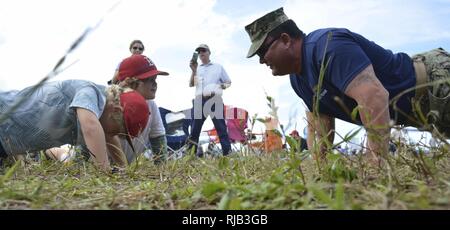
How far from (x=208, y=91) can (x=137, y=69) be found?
2500 mm

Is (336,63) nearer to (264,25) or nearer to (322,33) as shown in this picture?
(322,33)

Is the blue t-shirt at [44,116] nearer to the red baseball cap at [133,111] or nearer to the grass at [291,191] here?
the red baseball cap at [133,111]

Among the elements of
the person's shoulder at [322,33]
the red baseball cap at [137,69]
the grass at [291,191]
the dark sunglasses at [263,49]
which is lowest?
the grass at [291,191]

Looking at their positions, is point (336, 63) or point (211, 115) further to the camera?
point (211, 115)

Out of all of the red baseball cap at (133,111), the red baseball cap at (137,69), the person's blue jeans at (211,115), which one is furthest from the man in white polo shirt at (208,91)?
the red baseball cap at (133,111)

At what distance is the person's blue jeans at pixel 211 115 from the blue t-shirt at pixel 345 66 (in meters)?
2.80

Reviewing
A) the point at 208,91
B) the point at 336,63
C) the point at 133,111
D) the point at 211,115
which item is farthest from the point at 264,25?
the point at 208,91

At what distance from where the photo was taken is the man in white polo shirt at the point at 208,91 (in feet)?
18.1

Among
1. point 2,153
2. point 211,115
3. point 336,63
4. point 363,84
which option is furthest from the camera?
point 211,115

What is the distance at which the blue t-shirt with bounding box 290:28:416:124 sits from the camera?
83.0 inches

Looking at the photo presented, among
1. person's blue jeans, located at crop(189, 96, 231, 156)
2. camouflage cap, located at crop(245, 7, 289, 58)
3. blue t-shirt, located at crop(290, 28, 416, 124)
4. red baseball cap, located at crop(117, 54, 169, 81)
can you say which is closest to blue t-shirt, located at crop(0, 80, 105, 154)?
red baseball cap, located at crop(117, 54, 169, 81)

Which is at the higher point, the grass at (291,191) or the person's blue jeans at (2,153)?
the grass at (291,191)

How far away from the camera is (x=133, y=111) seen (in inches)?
107
